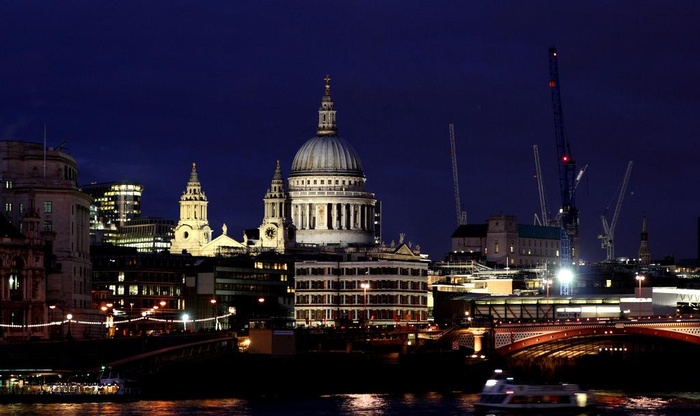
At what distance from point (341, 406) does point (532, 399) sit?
18.9 metres

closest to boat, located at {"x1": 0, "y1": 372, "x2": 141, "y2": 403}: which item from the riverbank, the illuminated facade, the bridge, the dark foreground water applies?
the dark foreground water

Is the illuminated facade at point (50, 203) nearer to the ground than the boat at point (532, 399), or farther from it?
farther from it

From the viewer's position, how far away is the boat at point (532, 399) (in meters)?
130

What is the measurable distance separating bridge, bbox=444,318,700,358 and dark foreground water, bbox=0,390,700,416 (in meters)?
14.1

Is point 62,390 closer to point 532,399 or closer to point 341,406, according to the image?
point 341,406

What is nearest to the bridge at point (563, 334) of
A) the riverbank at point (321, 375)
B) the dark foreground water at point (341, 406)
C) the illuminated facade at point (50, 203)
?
the riverbank at point (321, 375)

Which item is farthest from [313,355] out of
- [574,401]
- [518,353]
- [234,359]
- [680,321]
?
[574,401]

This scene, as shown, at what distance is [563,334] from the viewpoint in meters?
172

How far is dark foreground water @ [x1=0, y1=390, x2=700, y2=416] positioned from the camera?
449 feet

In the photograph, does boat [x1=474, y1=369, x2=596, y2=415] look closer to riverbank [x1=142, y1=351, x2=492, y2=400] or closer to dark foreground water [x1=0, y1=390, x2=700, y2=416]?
dark foreground water [x1=0, y1=390, x2=700, y2=416]

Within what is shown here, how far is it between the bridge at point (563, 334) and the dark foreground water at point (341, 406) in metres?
14.1

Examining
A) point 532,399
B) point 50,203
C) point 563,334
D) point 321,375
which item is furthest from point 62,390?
point 563,334

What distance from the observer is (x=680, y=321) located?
563 feet

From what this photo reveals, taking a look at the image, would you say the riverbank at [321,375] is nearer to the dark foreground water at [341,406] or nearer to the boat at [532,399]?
the dark foreground water at [341,406]
